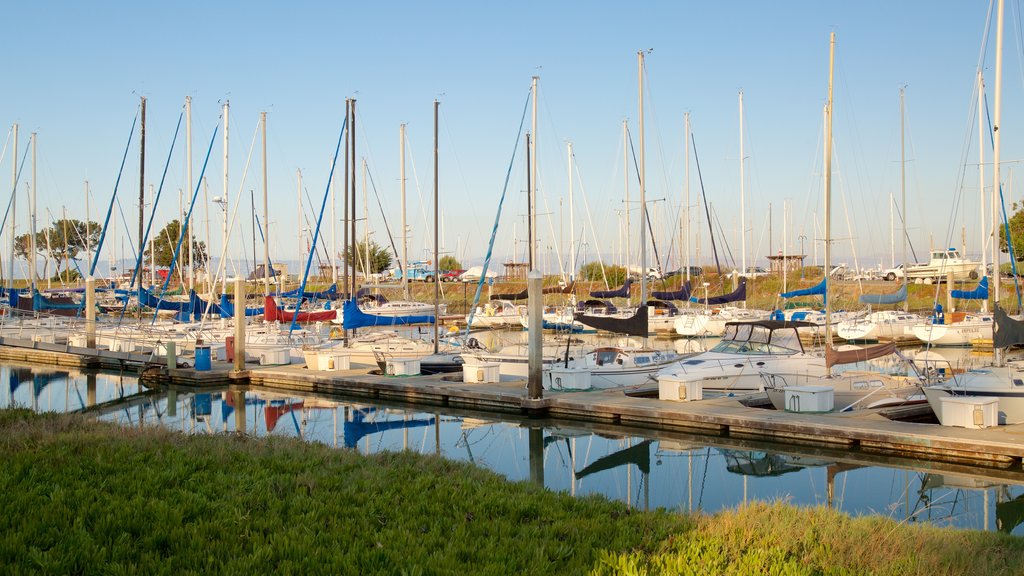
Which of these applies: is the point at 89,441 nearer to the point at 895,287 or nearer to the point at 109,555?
the point at 109,555

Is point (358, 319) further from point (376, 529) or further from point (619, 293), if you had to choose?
point (376, 529)

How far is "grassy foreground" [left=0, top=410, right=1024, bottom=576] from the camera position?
7.54m

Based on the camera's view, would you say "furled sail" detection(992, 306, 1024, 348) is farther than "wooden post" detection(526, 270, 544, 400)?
No

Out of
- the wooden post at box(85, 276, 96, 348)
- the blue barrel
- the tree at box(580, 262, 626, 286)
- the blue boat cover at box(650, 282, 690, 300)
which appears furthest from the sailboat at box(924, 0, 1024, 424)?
the tree at box(580, 262, 626, 286)

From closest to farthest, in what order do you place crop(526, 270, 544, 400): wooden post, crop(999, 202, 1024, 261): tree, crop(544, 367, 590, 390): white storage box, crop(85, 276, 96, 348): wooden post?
crop(526, 270, 544, 400): wooden post, crop(544, 367, 590, 390): white storage box, crop(85, 276, 96, 348): wooden post, crop(999, 202, 1024, 261): tree

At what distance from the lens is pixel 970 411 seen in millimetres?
17141

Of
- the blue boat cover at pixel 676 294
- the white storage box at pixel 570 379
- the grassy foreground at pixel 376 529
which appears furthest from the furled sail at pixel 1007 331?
the blue boat cover at pixel 676 294

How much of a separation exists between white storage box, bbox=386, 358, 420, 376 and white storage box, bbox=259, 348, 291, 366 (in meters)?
5.66

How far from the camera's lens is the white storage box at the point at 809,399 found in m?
19.4

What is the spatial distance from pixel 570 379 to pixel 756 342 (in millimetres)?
5359

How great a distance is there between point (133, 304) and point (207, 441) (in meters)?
52.2

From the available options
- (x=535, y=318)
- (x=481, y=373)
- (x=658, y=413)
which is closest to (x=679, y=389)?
(x=658, y=413)

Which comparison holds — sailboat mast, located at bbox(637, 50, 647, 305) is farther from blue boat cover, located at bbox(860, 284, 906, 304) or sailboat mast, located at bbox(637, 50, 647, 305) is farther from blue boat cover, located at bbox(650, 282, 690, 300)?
blue boat cover, located at bbox(860, 284, 906, 304)

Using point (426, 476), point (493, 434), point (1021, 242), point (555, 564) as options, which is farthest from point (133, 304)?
point (1021, 242)
